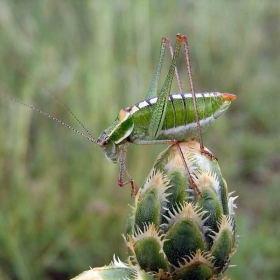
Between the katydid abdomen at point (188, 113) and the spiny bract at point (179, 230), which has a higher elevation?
the katydid abdomen at point (188, 113)

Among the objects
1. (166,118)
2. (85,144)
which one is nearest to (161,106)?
(166,118)

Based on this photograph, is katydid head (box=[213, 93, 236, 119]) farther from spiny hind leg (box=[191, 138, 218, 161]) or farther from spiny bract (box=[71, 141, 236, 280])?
spiny bract (box=[71, 141, 236, 280])

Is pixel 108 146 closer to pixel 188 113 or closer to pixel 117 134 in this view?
pixel 117 134

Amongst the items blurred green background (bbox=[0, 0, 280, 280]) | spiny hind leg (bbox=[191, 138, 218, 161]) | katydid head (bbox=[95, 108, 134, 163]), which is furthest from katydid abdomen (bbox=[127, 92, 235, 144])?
blurred green background (bbox=[0, 0, 280, 280])

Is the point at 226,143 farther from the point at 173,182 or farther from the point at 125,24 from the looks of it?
the point at 173,182

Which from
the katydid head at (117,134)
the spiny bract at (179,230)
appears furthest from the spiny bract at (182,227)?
the katydid head at (117,134)

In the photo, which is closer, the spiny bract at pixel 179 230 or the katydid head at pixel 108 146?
the spiny bract at pixel 179 230

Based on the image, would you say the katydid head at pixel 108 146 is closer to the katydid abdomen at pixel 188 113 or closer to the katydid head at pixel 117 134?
the katydid head at pixel 117 134
